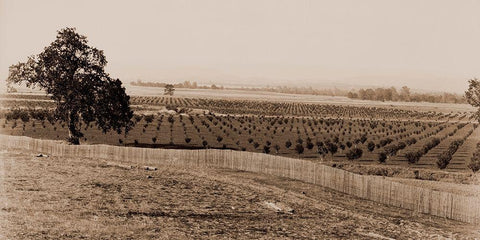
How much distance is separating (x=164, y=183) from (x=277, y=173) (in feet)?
21.5

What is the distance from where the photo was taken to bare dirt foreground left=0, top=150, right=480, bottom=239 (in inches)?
671

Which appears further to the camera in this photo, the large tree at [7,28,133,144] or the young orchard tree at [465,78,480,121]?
the young orchard tree at [465,78,480,121]

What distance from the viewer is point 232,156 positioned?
3034cm

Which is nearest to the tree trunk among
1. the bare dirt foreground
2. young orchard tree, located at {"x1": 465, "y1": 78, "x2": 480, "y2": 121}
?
the bare dirt foreground

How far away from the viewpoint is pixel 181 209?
805 inches

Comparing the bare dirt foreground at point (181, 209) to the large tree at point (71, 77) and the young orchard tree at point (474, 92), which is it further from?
the young orchard tree at point (474, 92)

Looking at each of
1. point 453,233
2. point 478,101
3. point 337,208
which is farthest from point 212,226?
point 478,101

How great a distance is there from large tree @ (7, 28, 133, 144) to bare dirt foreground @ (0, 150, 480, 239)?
40.3 feet

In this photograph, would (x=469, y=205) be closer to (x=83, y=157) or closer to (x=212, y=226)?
(x=212, y=226)

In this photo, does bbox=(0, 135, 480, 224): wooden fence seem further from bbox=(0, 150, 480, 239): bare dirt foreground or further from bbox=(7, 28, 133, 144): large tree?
bbox=(7, 28, 133, 144): large tree

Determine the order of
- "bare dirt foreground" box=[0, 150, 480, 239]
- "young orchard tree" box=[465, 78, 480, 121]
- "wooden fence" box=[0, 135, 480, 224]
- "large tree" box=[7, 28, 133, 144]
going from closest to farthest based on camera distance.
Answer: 1. "bare dirt foreground" box=[0, 150, 480, 239]
2. "wooden fence" box=[0, 135, 480, 224]
3. "large tree" box=[7, 28, 133, 144]
4. "young orchard tree" box=[465, 78, 480, 121]

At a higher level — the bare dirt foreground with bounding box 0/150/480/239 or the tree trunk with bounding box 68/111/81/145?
the tree trunk with bounding box 68/111/81/145

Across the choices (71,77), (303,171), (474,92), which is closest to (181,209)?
(303,171)

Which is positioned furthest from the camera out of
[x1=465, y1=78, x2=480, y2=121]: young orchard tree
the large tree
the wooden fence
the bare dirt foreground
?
[x1=465, y1=78, x2=480, y2=121]: young orchard tree
